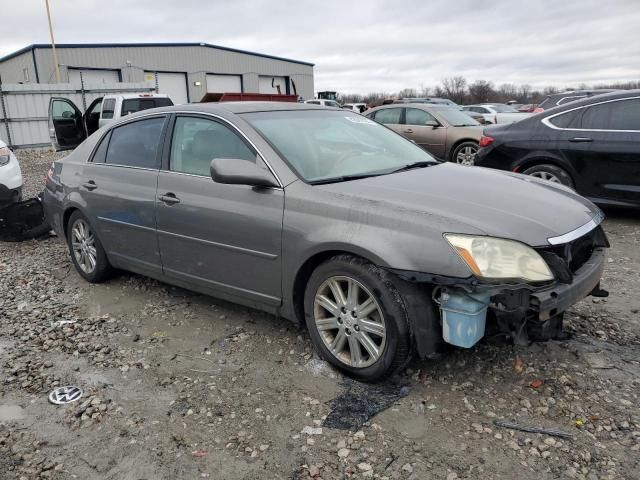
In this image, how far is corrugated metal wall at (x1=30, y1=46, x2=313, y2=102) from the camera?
31188mm

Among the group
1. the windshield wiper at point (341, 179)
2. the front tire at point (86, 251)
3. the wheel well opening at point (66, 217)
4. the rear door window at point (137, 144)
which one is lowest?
the front tire at point (86, 251)

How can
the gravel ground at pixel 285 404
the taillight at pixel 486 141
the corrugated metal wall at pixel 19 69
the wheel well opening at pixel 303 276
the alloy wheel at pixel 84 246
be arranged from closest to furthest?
the gravel ground at pixel 285 404 → the wheel well opening at pixel 303 276 → the alloy wheel at pixel 84 246 → the taillight at pixel 486 141 → the corrugated metal wall at pixel 19 69

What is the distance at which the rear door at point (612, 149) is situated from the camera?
6254mm

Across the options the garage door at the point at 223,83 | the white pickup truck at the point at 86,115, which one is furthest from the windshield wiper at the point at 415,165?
the garage door at the point at 223,83

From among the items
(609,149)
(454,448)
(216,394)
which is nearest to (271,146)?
(216,394)

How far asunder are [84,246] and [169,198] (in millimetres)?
1579

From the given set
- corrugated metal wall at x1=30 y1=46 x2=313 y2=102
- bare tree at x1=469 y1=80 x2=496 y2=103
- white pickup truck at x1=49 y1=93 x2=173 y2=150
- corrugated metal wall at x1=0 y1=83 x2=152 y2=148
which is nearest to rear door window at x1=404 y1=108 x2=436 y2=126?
white pickup truck at x1=49 y1=93 x2=173 y2=150

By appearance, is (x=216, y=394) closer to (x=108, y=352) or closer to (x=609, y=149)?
(x=108, y=352)

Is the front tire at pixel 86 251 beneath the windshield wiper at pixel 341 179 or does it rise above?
beneath

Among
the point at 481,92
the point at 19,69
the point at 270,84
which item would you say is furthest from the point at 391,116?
the point at 481,92

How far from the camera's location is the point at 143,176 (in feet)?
14.1

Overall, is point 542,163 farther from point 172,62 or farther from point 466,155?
point 172,62

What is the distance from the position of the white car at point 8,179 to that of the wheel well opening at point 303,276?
16.7ft

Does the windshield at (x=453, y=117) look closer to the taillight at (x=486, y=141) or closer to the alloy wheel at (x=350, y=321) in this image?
the taillight at (x=486, y=141)
